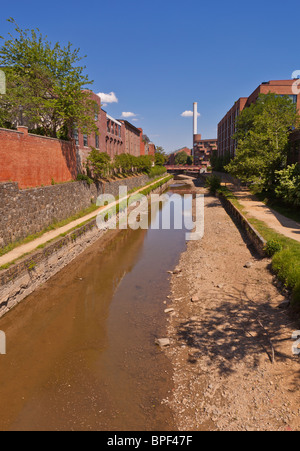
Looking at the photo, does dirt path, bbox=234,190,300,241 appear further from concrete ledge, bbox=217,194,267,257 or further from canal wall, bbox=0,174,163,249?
canal wall, bbox=0,174,163,249

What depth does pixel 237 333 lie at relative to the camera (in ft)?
28.5

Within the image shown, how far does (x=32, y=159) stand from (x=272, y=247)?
1528 cm

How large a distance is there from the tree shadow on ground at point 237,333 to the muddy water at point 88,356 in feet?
3.93

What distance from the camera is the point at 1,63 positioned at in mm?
21344

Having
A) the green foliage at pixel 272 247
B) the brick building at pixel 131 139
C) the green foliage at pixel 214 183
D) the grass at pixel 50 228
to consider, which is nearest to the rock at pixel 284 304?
the green foliage at pixel 272 247

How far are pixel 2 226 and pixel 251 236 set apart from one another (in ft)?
47.0

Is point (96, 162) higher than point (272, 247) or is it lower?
higher

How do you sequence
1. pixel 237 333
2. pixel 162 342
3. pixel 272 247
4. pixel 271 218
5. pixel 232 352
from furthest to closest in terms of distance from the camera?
pixel 271 218 < pixel 272 247 < pixel 162 342 < pixel 237 333 < pixel 232 352

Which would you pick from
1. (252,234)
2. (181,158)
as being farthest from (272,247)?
(181,158)

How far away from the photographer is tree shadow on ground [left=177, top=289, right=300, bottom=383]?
7602mm

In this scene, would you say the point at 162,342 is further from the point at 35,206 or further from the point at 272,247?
the point at 35,206

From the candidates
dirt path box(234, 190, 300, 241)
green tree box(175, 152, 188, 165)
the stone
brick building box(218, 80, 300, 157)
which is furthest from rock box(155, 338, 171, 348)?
green tree box(175, 152, 188, 165)

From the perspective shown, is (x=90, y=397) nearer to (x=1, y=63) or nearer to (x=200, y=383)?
(x=200, y=383)

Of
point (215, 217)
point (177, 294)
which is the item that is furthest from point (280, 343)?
point (215, 217)
